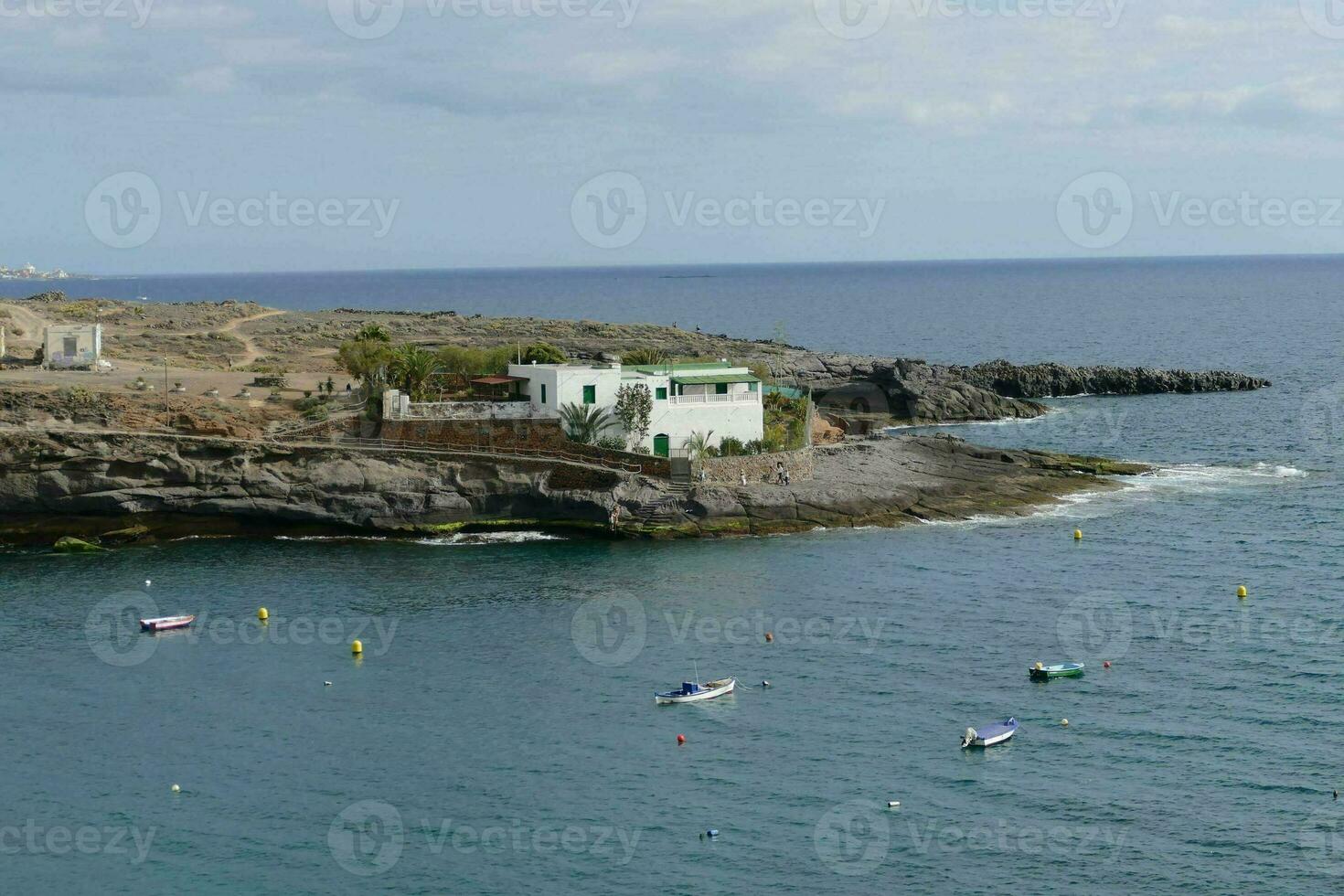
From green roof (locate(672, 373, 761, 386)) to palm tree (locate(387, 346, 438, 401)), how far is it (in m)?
15.1

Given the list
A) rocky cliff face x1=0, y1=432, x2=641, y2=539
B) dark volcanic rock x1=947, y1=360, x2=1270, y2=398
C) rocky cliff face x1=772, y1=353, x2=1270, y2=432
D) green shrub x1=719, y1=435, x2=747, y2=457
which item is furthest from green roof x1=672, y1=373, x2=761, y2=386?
dark volcanic rock x1=947, y1=360, x2=1270, y2=398

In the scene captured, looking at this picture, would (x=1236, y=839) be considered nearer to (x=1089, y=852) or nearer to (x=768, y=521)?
(x=1089, y=852)

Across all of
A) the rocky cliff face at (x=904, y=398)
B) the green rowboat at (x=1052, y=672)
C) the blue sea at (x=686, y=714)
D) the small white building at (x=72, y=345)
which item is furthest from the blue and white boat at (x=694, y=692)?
the rocky cliff face at (x=904, y=398)

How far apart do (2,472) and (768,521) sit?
4150cm

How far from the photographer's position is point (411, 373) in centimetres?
8350

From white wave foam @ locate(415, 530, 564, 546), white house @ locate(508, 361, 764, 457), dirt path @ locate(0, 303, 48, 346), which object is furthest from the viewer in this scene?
dirt path @ locate(0, 303, 48, 346)

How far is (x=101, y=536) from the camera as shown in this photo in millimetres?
74625

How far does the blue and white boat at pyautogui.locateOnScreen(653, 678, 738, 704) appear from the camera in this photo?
5000cm

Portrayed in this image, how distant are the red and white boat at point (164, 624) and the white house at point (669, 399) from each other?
26086mm

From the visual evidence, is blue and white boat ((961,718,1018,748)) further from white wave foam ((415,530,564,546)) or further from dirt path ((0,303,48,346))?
dirt path ((0,303,48,346))

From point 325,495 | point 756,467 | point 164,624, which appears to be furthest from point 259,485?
point 756,467

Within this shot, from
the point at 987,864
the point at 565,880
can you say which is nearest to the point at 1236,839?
the point at 987,864

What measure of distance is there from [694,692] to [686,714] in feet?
4.27

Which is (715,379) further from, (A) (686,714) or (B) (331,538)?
(A) (686,714)
